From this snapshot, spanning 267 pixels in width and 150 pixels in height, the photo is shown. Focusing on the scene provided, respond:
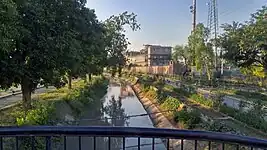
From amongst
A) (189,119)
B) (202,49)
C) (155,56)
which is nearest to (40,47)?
(189,119)

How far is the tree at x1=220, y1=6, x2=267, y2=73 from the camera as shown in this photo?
69.7 feet

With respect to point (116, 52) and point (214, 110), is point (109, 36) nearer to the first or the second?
point (116, 52)

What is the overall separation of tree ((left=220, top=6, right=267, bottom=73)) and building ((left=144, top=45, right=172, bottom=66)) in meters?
67.1

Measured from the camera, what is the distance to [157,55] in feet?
310

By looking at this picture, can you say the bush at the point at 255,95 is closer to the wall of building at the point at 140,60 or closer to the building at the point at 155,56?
the building at the point at 155,56

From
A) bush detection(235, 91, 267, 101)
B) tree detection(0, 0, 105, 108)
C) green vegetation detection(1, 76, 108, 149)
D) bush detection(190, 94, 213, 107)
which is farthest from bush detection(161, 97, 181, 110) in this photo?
tree detection(0, 0, 105, 108)

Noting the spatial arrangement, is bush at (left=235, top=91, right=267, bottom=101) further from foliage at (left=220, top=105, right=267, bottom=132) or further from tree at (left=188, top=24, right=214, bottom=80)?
tree at (left=188, top=24, right=214, bottom=80)

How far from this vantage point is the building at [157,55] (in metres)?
93.0

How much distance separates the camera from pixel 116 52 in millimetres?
32688

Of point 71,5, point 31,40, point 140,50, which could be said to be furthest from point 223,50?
point 140,50

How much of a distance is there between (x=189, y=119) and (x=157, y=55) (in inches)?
3113

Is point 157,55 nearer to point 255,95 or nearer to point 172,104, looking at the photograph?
point 255,95

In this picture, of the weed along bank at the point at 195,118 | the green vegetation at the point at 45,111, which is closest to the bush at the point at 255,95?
the weed along bank at the point at 195,118

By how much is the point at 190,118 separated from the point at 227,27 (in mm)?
12211
